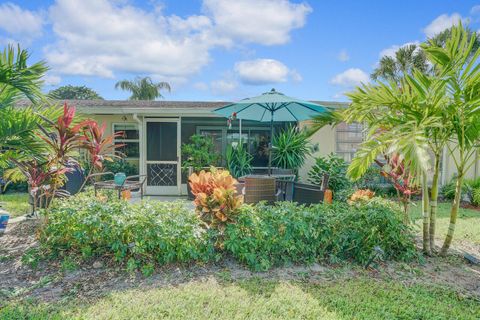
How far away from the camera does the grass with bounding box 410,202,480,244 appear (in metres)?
6.61

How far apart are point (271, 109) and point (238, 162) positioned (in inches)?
98.7

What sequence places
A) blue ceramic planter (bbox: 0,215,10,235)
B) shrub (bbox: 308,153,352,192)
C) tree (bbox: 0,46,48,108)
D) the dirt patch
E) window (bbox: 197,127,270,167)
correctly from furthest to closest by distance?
window (bbox: 197,127,270,167)
shrub (bbox: 308,153,352,192)
blue ceramic planter (bbox: 0,215,10,235)
tree (bbox: 0,46,48,108)
the dirt patch

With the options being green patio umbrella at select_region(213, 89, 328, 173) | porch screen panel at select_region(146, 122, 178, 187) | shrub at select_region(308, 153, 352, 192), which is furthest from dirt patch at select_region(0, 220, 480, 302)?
porch screen panel at select_region(146, 122, 178, 187)

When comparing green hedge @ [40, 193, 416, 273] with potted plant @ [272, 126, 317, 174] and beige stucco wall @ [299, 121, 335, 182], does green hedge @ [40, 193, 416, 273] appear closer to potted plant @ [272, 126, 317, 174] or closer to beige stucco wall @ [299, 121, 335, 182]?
potted plant @ [272, 126, 317, 174]

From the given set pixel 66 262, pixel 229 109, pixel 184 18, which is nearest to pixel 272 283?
pixel 66 262

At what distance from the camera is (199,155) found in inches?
404

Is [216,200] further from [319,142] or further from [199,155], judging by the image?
[319,142]

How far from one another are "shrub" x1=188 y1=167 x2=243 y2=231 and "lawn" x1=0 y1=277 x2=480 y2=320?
2.86ft

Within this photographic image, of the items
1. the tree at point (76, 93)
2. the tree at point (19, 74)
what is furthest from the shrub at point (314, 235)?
the tree at point (76, 93)

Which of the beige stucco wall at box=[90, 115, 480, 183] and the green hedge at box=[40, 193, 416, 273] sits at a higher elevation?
the beige stucco wall at box=[90, 115, 480, 183]

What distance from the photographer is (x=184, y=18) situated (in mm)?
11219

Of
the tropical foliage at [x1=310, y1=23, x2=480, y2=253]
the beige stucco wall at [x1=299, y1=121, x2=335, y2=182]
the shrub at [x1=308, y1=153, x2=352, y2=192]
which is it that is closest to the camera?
the tropical foliage at [x1=310, y1=23, x2=480, y2=253]

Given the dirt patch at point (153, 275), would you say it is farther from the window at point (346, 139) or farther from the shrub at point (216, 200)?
the window at point (346, 139)

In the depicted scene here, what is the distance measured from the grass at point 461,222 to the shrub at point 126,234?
14.5ft
